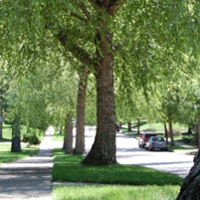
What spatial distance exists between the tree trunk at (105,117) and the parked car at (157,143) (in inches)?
1055

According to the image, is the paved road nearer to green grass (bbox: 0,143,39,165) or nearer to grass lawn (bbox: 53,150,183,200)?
grass lawn (bbox: 53,150,183,200)

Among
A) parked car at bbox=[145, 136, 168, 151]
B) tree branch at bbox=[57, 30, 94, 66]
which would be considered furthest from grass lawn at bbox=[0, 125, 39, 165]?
parked car at bbox=[145, 136, 168, 151]

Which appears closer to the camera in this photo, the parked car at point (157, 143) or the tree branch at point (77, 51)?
the tree branch at point (77, 51)

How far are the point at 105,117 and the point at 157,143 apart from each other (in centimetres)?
2742

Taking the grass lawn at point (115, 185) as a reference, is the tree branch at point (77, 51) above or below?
above

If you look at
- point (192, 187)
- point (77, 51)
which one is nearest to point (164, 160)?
point (77, 51)

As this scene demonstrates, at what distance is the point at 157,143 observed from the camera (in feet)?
152

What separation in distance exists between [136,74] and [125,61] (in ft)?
2.17

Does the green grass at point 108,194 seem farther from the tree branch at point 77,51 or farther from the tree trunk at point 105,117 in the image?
the tree branch at point 77,51

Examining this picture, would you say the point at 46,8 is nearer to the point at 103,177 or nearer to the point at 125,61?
the point at 103,177

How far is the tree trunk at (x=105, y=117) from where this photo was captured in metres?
19.5

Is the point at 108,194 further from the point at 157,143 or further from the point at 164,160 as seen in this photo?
the point at 157,143

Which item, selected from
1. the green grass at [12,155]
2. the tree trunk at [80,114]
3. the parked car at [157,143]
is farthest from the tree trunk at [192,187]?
the parked car at [157,143]

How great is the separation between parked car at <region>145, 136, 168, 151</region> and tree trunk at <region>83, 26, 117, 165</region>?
Answer: 87.9ft
